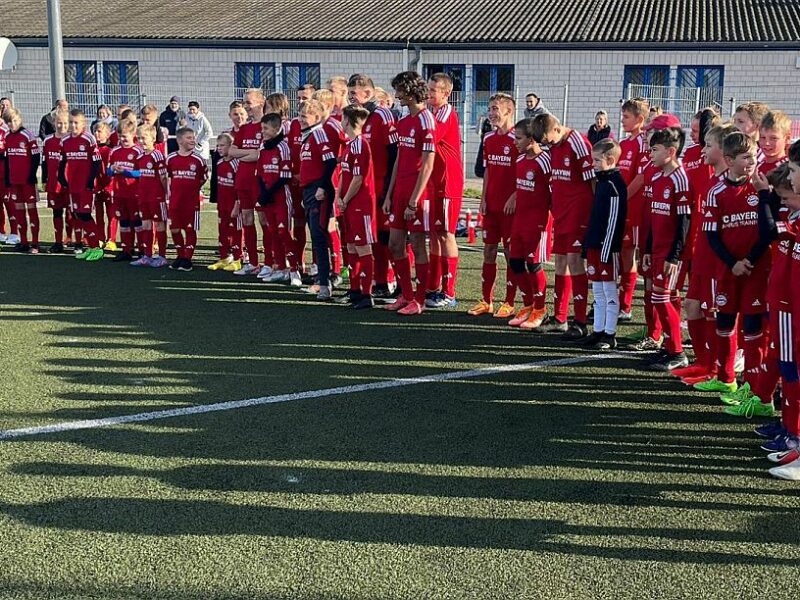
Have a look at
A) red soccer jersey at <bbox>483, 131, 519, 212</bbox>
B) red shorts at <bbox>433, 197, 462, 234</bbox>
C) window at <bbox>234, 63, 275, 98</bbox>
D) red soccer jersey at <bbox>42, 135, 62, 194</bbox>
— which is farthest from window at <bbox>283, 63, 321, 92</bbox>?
red soccer jersey at <bbox>483, 131, 519, 212</bbox>

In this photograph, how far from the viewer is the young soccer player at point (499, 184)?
30.2 ft

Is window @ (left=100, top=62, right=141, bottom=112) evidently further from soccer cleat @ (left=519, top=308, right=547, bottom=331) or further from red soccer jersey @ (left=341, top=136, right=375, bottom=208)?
soccer cleat @ (left=519, top=308, right=547, bottom=331)

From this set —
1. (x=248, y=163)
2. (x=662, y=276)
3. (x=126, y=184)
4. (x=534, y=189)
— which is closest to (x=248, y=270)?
(x=248, y=163)

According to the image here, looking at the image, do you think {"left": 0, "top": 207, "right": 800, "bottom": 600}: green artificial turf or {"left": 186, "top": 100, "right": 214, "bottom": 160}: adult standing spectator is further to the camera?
{"left": 186, "top": 100, "right": 214, "bottom": 160}: adult standing spectator

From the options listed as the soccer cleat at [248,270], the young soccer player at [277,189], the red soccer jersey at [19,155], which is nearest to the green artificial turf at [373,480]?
the young soccer player at [277,189]

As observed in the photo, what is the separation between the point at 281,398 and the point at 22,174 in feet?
28.0

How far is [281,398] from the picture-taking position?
6.56 metres

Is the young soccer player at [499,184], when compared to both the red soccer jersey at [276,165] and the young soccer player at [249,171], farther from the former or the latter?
the young soccer player at [249,171]

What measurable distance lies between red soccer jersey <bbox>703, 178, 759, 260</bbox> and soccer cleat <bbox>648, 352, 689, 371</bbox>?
4.20ft

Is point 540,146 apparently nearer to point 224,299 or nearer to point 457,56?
point 224,299

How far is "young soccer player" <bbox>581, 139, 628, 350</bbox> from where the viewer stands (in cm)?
789

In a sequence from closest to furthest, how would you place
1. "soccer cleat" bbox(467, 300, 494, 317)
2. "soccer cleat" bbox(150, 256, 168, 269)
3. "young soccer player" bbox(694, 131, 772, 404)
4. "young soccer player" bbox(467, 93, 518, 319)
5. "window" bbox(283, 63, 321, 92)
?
"young soccer player" bbox(694, 131, 772, 404), "young soccer player" bbox(467, 93, 518, 319), "soccer cleat" bbox(467, 300, 494, 317), "soccer cleat" bbox(150, 256, 168, 269), "window" bbox(283, 63, 321, 92)

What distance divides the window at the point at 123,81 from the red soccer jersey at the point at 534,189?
2490 centimetres

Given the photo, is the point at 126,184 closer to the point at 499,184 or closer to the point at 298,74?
the point at 499,184
